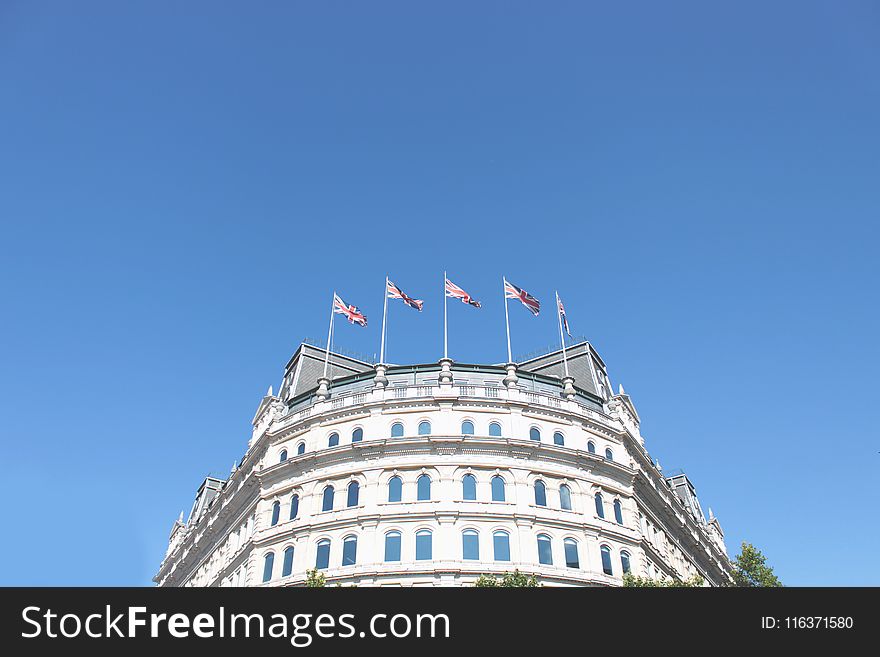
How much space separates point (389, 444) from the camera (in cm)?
5278

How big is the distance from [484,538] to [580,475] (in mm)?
9063

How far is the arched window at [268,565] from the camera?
5155cm

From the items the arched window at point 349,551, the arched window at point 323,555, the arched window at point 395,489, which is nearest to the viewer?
the arched window at point 349,551

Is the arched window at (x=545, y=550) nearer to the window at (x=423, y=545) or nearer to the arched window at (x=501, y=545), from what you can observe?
the arched window at (x=501, y=545)

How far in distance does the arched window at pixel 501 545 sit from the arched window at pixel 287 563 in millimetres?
13836

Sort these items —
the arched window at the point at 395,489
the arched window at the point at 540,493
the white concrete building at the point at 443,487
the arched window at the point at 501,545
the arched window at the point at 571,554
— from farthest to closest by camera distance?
the arched window at the point at 540,493, the arched window at the point at 395,489, the arched window at the point at 571,554, the white concrete building at the point at 443,487, the arched window at the point at 501,545

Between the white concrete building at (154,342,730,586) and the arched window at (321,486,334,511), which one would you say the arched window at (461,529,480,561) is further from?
the arched window at (321,486,334,511)

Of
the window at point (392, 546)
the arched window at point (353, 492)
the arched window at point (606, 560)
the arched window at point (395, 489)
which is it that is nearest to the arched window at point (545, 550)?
the arched window at point (606, 560)

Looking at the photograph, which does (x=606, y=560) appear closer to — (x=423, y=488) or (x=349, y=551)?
(x=423, y=488)
